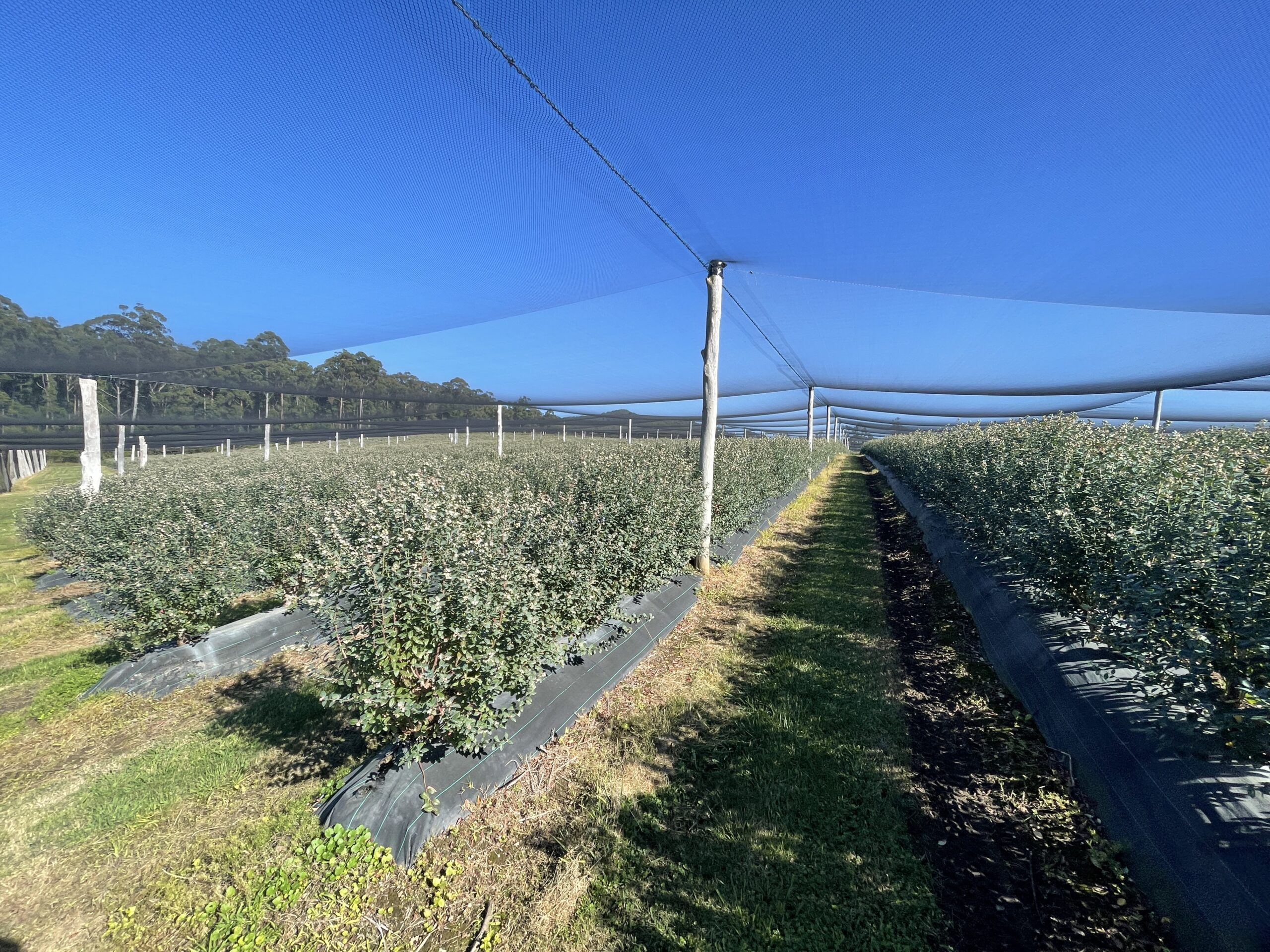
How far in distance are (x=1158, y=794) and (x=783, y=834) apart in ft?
5.72

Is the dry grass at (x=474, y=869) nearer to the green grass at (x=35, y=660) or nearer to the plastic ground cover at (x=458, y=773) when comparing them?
the plastic ground cover at (x=458, y=773)

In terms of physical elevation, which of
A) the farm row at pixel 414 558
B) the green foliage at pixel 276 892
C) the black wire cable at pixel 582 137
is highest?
the black wire cable at pixel 582 137

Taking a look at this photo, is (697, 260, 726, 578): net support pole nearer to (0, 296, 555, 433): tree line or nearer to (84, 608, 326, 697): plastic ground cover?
(84, 608, 326, 697): plastic ground cover

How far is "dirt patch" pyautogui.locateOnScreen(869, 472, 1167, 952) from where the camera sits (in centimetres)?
194

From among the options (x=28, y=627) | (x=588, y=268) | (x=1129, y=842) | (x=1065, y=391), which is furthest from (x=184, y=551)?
(x=1065, y=391)

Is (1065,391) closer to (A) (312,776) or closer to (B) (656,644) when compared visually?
(B) (656,644)

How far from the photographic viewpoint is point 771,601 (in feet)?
18.9

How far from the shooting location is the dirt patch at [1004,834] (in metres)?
1.94

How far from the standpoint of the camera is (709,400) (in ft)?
20.8

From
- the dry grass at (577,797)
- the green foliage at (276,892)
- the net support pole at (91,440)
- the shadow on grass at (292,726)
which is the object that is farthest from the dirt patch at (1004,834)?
the net support pole at (91,440)

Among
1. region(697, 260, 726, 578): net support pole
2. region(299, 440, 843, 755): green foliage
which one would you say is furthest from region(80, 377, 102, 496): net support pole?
region(697, 260, 726, 578): net support pole

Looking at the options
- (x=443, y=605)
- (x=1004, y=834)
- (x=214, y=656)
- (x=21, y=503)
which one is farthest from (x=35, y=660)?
(x=21, y=503)

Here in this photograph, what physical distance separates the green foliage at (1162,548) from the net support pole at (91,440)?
11.4 metres

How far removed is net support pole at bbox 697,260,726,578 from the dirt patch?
2729 mm
